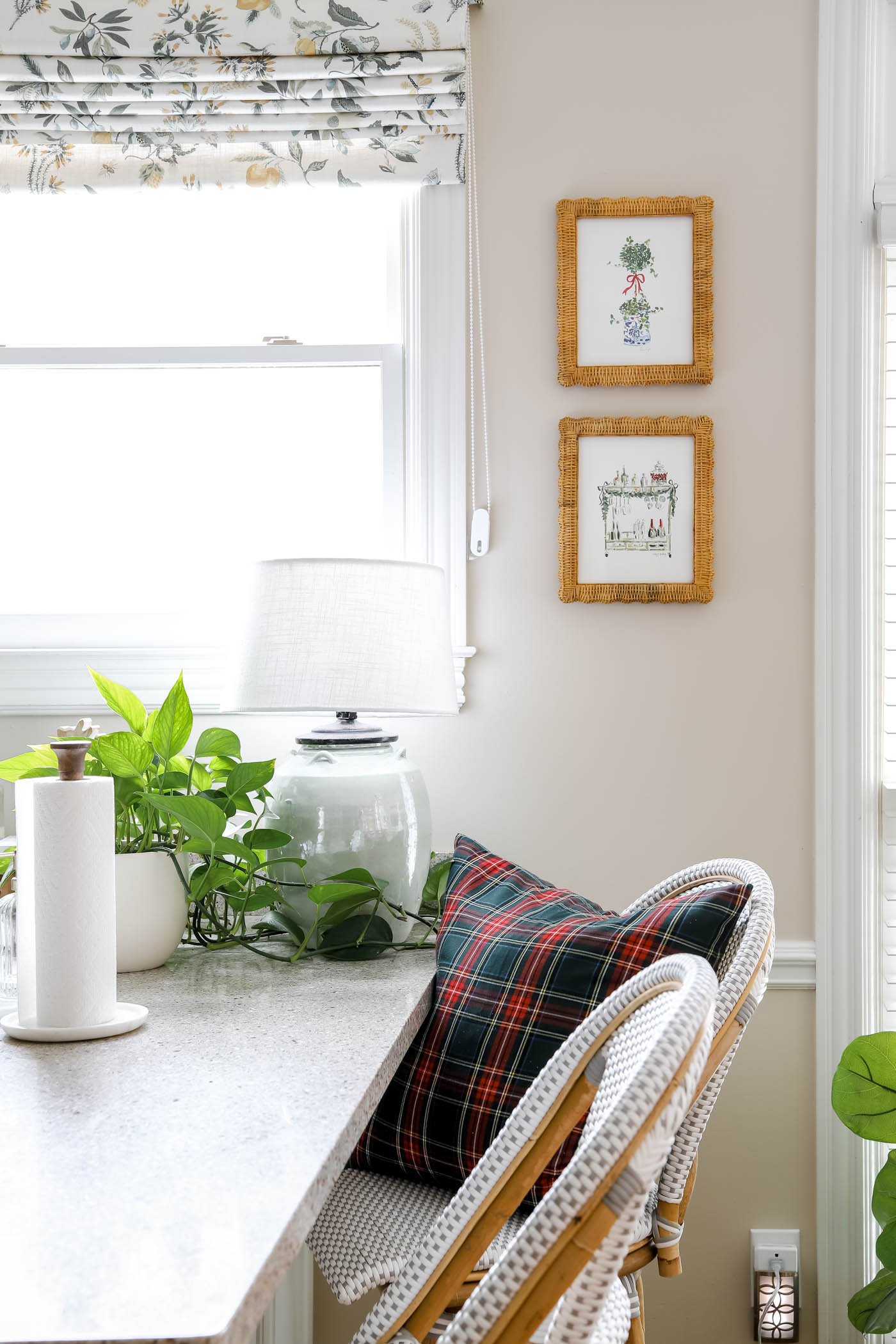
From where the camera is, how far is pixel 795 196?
6.19ft

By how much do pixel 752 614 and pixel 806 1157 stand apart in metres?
0.93

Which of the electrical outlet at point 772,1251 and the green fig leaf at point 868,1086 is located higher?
the green fig leaf at point 868,1086

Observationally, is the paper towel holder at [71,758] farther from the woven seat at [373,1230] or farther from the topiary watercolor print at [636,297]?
the topiary watercolor print at [636,297]

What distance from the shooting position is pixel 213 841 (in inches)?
53.5

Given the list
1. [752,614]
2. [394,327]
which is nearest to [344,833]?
[752,614]

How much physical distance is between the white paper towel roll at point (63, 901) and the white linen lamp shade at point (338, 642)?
Result: 17.7 inches

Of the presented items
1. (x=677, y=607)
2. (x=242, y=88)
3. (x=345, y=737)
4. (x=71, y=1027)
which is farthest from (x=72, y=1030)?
(x=242, y=88)

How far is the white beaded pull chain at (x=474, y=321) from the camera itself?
1.91 metres

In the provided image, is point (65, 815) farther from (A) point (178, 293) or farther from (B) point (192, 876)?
(A) point (178, 293)

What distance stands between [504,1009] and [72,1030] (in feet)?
1.48

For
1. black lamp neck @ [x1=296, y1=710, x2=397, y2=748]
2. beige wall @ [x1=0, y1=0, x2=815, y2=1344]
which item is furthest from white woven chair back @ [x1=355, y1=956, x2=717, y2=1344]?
beige wall @ [x1=0, y1=0, x2=815, y2=1344]

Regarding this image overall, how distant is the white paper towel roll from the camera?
3.42 ft

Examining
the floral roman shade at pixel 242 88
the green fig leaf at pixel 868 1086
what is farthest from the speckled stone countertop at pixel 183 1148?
the floral roman shade at pixel 242 88

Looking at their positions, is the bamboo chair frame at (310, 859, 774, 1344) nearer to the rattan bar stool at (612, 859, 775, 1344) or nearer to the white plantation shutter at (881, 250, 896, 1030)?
the rattan bar stool at (612, 859, 775, 1344)
